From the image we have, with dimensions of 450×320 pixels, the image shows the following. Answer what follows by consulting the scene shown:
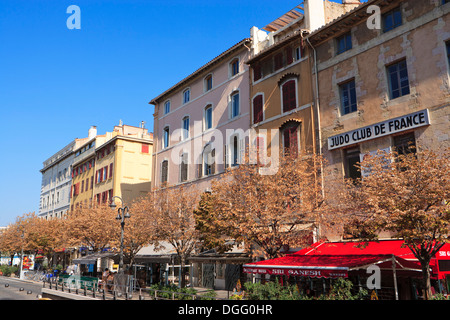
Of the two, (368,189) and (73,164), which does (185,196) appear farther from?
(73,164)

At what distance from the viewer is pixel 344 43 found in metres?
21.9

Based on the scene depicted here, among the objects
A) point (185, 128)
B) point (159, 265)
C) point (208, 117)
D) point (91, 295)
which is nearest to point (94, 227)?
point (159, 265)

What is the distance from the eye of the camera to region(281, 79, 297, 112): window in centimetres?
2424

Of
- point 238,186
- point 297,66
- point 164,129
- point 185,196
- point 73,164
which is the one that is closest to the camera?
point 238,186

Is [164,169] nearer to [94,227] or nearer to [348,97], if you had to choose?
[94,227]

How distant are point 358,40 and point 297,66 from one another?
4.29 meters

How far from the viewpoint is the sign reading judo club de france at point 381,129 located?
1738cm

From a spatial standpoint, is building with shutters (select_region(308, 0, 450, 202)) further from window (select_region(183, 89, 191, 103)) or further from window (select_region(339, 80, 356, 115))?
window (select_region(183, 89, 191, 103))

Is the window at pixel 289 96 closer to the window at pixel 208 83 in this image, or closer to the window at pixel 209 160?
the window at pixel 209 160

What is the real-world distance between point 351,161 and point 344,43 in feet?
21.6

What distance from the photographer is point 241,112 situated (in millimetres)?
28125

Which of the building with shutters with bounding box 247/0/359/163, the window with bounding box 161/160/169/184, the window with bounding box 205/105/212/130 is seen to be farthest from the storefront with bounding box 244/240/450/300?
the window with bounding box 161/160/169/184
